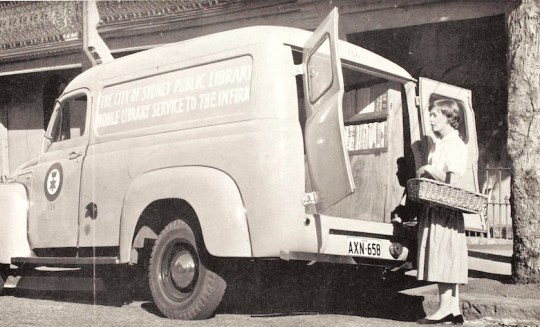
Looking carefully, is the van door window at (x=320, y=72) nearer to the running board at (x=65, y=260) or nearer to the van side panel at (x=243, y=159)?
the van side panel at (x=243, y=159)

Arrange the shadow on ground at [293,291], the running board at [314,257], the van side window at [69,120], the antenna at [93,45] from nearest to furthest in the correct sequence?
the running board at [314,257], the shadow on ground at [293,291], the van side window at [69,120], the antenna at [93,45]

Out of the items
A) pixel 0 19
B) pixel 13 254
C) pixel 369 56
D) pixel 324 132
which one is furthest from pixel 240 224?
pixel 0 19

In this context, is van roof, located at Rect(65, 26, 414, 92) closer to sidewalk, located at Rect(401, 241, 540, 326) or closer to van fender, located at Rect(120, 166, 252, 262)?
van fender, located at Rect(120, 166, 252, 262)

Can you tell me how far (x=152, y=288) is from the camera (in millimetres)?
6504

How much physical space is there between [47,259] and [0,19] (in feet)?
37.0

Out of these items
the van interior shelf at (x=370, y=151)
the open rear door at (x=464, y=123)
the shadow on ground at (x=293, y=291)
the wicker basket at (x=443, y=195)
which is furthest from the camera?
the van interior shelf at (x=370, y=151)

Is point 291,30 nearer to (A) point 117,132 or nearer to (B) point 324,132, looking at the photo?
(B) point 324,132

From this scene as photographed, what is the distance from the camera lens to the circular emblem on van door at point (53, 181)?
7.64 meters

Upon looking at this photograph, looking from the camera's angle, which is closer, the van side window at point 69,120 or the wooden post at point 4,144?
the van side window at point 69,120

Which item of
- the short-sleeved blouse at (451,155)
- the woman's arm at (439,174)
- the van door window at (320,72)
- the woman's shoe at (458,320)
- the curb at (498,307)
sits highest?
the van door window at (320,72)

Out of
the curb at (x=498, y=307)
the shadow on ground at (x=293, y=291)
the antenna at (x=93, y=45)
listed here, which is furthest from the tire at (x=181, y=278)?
the antenna at (x=93, y=45)

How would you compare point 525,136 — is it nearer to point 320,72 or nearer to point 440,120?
point 440,120

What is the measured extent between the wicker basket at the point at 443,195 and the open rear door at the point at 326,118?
734mm

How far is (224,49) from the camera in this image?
249 inches
